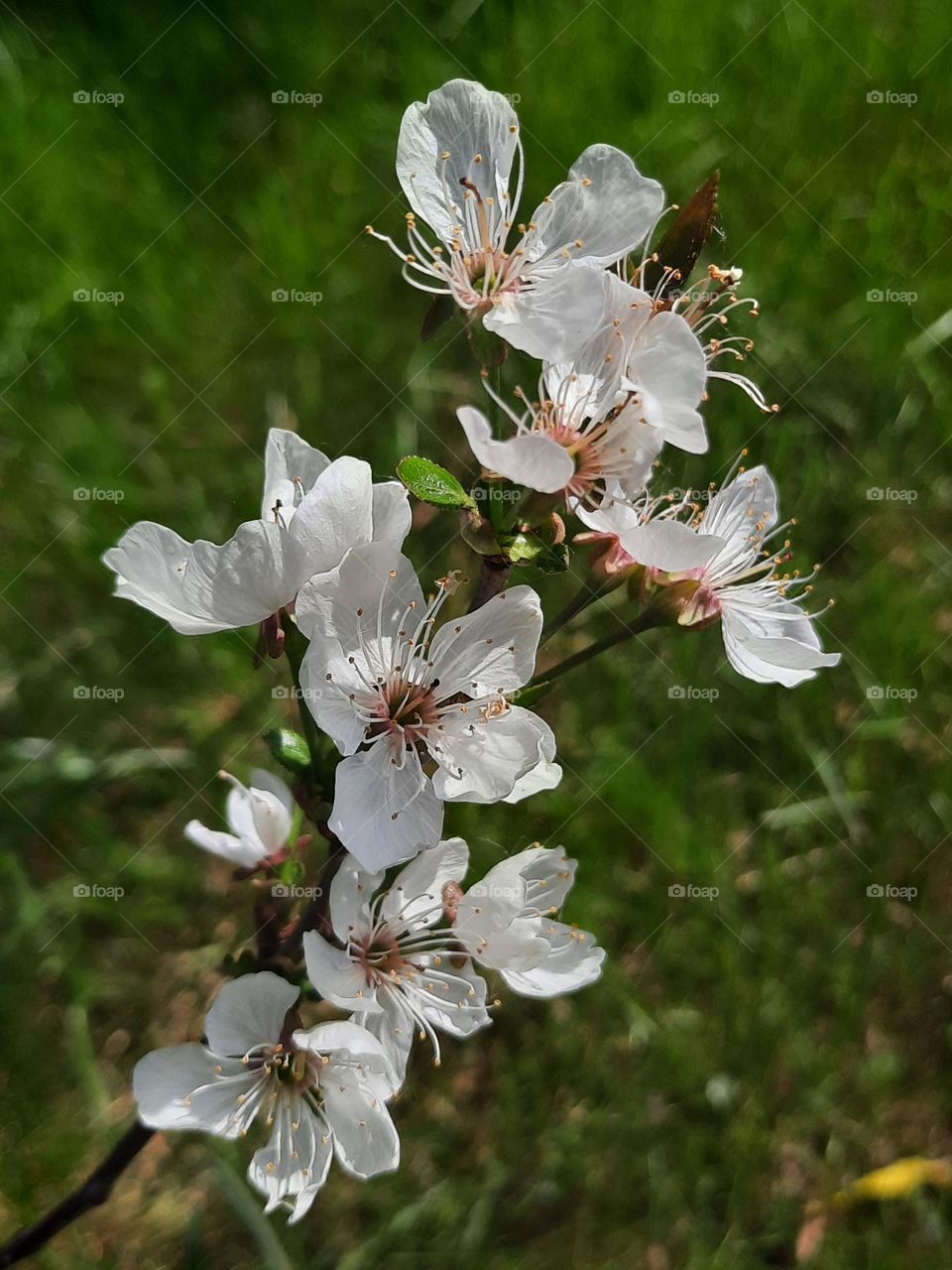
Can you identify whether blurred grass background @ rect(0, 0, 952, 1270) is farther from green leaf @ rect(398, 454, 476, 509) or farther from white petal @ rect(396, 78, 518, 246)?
green leaf @ rect(398, 454, 476, 509)

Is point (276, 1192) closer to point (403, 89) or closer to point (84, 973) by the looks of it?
point (84, 973)

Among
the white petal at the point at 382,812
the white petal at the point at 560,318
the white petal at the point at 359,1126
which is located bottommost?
the white petal at the point at 359,1126

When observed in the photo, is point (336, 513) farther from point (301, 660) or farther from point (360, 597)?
point (301, 660)

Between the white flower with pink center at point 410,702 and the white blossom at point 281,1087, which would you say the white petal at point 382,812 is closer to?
the white flower with pink center at point 410,702

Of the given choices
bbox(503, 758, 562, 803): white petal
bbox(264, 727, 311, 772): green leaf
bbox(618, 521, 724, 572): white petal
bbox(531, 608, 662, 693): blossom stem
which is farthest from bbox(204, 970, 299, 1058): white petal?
bbox(618, 521, 724, 572): white petal

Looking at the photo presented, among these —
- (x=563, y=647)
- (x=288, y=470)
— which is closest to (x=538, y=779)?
(x=288, y=470)

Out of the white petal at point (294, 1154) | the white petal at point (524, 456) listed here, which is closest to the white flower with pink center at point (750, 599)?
the white petal at point (524, 456)
